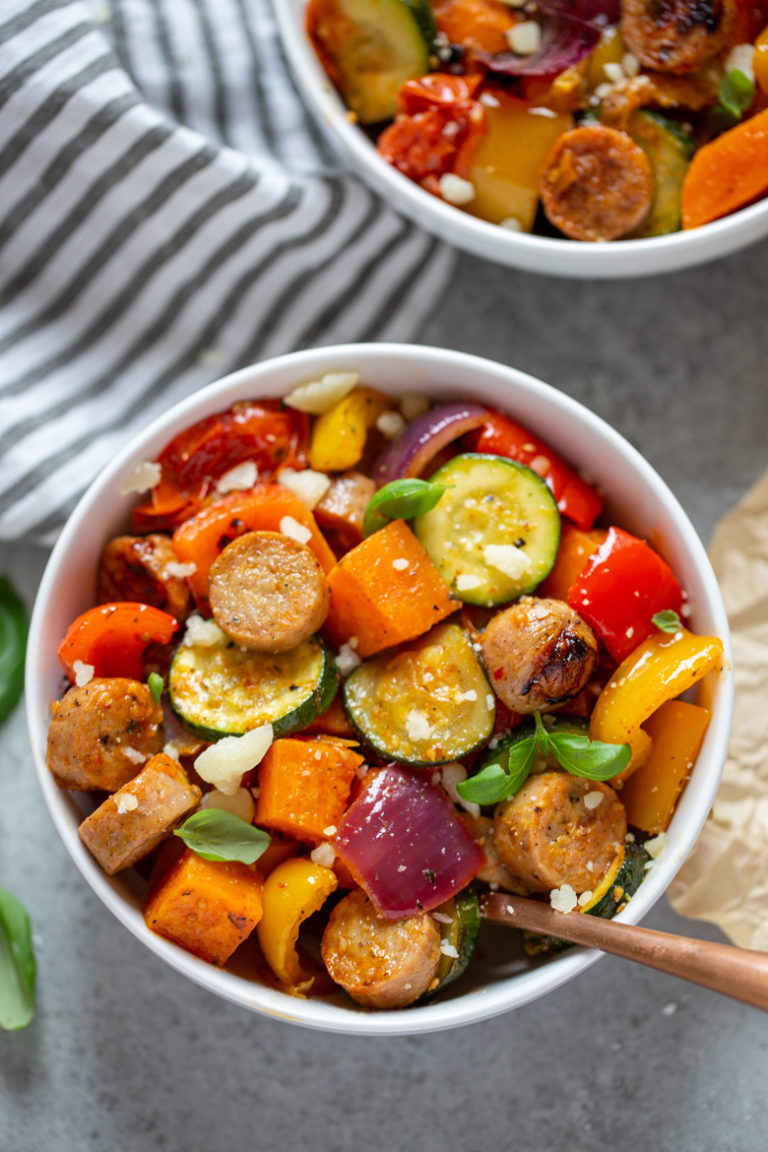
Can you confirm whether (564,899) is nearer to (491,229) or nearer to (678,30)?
(491,229)

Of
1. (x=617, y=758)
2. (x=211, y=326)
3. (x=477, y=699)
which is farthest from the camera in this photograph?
(x=211, y=326)

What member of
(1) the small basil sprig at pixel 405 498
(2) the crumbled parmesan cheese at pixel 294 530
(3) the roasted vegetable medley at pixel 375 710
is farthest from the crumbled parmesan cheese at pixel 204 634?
(1) the small basil sprig at pixel 405 498

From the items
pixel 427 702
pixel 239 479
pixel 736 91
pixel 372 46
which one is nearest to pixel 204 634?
pixel 239 479

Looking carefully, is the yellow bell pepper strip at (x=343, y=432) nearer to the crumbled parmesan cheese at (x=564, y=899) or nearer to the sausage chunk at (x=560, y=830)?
the sausage chunk at (x=560, y=830)

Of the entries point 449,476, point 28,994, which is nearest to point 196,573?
point 449,476

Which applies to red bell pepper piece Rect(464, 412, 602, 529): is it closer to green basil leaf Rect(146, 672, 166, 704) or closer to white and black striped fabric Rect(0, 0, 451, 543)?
white and black striped fabric Rect(0, 0, 451, 543)

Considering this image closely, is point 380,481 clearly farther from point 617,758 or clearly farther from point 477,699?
point 617,758
